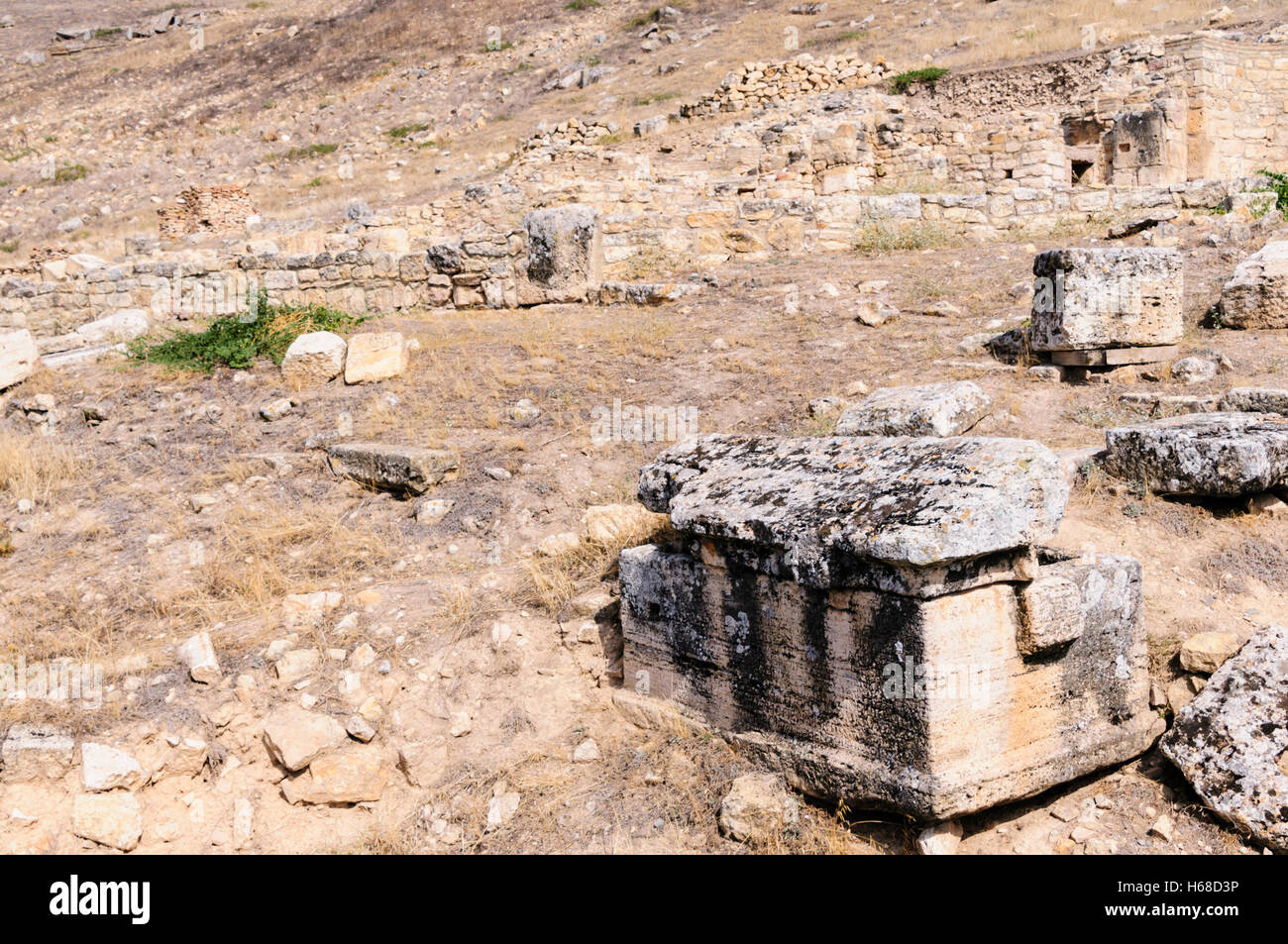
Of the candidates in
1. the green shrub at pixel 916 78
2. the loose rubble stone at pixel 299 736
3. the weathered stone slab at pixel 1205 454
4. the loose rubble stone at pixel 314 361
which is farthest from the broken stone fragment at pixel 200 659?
the green shrub at pixel 916 78

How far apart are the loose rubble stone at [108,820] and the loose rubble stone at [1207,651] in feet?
13.2

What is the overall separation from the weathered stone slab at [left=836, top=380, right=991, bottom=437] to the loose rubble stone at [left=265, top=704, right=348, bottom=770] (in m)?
2.91

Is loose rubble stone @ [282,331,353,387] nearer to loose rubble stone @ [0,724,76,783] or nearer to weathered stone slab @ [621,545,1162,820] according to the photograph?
loose rubble stone @ [0,724,76,783]

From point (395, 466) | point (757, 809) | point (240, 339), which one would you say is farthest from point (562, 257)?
point (757, 809)

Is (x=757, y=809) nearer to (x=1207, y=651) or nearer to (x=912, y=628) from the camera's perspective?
(x=912, y=628)

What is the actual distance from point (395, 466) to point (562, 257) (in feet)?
16.0

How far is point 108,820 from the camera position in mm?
3680

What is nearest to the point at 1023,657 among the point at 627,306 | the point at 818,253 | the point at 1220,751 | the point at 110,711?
the point at 1220,751

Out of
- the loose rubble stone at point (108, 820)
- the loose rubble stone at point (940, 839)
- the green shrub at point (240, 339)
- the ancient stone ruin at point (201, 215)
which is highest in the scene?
the ancient stone ruin at point (201, 215)

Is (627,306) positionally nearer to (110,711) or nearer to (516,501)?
(516,501)

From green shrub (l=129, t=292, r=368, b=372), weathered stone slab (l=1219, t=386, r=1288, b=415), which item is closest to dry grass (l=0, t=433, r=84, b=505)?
green shrub (l=129, t=292, r=368, b=372)

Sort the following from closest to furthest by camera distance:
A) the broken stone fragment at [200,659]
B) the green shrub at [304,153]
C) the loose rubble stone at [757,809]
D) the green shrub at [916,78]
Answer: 1. the loose rubble stone at [757,809]
2. the broken stone fragment at [200,659]
3. the green shrub at [916,78]
4. the green shrub at [304,153]

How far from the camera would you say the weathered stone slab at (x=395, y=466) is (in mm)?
5762

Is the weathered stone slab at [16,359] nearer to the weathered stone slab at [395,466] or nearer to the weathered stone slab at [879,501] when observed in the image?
the weathered stone slab at [395,466]
